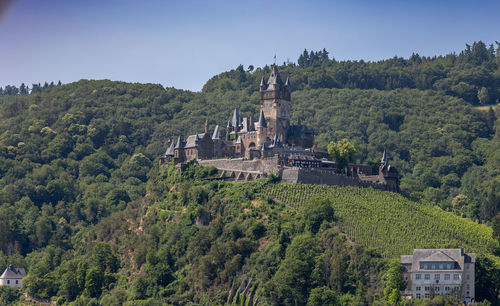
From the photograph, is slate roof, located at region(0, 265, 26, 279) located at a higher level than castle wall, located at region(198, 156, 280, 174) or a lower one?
lower

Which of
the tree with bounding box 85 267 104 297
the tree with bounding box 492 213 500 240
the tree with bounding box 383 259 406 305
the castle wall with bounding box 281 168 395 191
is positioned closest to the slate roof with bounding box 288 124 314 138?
the castle wall with bounding box 281 168 395 191

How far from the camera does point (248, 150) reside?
10819cm

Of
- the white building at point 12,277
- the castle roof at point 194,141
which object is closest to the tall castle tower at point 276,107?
the castle roof at point 194,141

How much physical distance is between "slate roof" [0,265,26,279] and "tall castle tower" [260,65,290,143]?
3286cm

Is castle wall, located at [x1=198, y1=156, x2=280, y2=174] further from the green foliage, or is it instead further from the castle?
the green foliage

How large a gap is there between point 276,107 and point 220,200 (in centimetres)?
1764

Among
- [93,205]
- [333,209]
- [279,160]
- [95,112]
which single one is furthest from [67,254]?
[95,112]

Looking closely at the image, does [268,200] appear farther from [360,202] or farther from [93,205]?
[93,205]

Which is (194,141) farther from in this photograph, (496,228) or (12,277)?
(496,228)

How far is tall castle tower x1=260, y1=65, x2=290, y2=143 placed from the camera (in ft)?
377

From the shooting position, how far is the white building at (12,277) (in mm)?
111750

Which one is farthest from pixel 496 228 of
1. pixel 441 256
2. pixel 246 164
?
pixel 246 164

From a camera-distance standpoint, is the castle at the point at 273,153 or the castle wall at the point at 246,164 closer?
the castle at the point at 273,153

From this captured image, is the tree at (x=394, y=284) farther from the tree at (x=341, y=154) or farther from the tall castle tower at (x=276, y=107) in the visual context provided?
the tall castle tower at (x=276, y=107)
